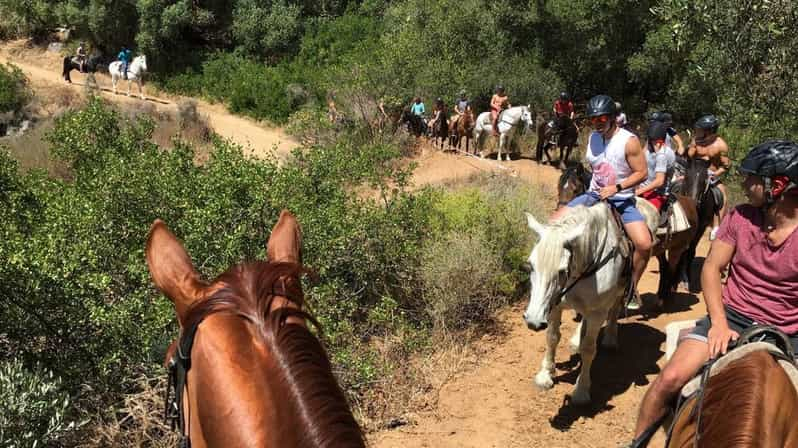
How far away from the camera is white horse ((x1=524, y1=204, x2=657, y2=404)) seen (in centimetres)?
491

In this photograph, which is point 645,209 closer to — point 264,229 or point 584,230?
point 584,230

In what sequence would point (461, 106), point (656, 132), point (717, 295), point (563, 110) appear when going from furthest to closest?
point (461, 106) → point (563, 110) → point (656, 132) → point (717, 295)

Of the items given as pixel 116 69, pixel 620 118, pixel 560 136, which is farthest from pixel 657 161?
pixel 116 69

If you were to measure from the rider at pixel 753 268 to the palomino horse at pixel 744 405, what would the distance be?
8.9 inches

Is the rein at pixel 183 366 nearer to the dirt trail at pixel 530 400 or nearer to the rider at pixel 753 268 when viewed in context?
the rider at pixel 753 268

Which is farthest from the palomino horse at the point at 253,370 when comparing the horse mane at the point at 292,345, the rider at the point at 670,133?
the rider at the point at 670,133

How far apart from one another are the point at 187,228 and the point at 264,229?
91cm

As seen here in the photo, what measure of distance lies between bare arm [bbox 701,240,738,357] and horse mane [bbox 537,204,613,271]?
1393 mm

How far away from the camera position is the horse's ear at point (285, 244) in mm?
2381

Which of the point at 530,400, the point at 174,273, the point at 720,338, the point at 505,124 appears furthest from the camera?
the point at 505,124

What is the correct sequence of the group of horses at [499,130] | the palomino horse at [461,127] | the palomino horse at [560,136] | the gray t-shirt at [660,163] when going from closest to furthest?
the gray t-shirt at [660,163] → the palomino horse at [560,136] → the group of horses at [499,130] → the palomino horse at [461,127]

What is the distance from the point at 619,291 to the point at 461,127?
1356 centimetres

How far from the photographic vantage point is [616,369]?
268 inches

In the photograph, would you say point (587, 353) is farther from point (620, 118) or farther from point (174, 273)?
point (620, 118)
